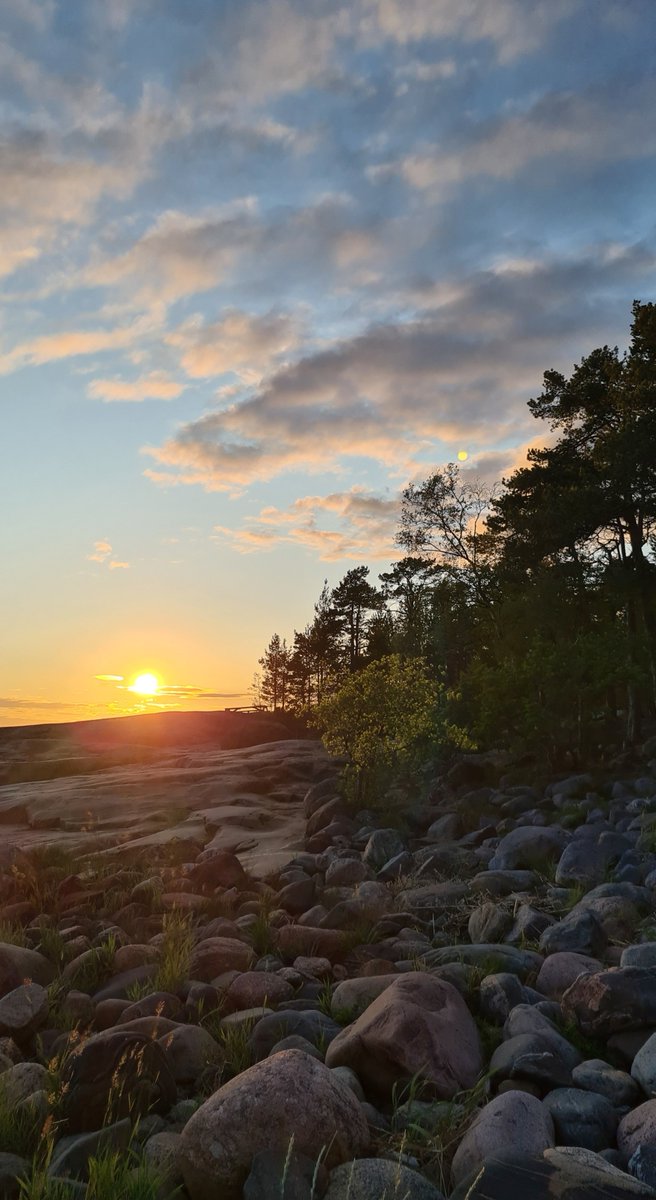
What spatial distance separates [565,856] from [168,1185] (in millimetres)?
8168

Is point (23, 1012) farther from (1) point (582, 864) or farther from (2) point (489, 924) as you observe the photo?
(1) point (582, 864)

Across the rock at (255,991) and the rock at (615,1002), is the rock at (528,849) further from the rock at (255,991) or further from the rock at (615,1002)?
the rock at (615,1002)

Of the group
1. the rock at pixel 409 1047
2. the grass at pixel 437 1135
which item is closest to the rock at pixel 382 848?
the rock at pixel 409 1047

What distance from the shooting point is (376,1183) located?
11.8 ft

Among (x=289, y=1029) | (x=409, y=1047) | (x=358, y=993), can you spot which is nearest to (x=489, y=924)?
(x=358, y=993)

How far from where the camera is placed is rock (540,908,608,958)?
7.27 metres

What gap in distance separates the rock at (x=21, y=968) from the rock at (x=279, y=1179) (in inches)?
144

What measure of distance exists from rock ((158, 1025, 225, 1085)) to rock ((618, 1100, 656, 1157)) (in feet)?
7.85

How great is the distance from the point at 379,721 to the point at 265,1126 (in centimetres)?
1459

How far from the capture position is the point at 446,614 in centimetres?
4522

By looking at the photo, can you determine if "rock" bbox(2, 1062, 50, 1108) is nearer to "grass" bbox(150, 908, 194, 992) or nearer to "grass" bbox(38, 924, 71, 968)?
"grass" bbox(150, 908, 194, 992)

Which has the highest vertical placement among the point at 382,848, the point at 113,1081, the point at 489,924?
the point at 113,1081

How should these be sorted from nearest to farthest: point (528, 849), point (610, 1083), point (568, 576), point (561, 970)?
point (610, 1083), point (561, 970), point (528, 849), point (568, 576)

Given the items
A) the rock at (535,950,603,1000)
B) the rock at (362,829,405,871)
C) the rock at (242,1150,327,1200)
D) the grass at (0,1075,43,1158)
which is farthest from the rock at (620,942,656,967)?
the rock at (362,829,405,871)
